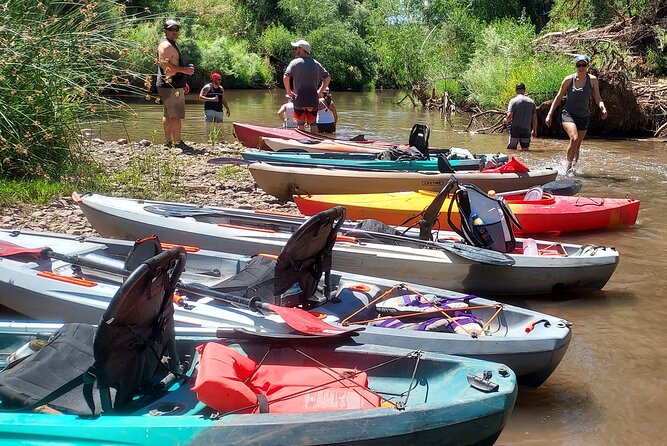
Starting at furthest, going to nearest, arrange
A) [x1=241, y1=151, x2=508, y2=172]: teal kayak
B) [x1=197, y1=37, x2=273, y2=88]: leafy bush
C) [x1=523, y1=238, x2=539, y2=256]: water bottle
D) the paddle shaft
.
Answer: [x1=197, y1=37, x2=273, y2=88]: leafy bush < [x1=241, y1=151, x2=508, y2=172]: teal kayak < [x1=523, y1=238, x2=539, y2=256]: water bottle < the paddle shaft

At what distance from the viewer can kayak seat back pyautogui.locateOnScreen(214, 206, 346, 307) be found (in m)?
4.25

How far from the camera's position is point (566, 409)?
171 inches

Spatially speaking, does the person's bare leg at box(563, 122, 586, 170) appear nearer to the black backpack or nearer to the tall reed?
the black backpack

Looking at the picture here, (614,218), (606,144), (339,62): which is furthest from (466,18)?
(614,218)

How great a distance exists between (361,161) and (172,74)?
9.70ft

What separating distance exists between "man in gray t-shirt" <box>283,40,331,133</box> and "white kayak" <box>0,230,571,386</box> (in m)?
6.14

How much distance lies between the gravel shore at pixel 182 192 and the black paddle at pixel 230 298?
1.57 m

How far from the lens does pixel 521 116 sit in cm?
1205

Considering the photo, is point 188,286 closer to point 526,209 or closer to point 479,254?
point 479,254

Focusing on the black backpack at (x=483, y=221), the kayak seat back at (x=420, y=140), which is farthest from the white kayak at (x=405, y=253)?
the kayak seat back at (x=420, y=140)

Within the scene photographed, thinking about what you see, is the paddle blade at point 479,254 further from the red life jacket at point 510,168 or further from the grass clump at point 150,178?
the grass clump at point 150,178

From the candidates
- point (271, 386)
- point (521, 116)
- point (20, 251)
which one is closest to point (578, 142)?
point (521, 116)

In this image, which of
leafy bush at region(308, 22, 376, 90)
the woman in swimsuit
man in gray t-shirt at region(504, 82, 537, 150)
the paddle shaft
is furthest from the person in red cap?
leafy bush at region(308, 22, 376, 90)

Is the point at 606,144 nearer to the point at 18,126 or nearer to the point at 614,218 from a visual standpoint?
the point at 614,218
